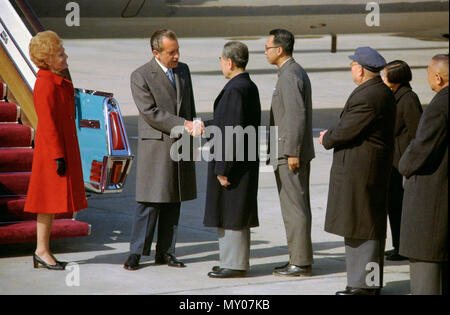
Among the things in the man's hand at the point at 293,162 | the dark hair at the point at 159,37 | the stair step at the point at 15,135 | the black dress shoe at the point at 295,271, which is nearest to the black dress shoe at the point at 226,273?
the black dress shoe at the point at 295,271

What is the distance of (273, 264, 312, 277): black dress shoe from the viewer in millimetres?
7699

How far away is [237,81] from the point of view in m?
7.55

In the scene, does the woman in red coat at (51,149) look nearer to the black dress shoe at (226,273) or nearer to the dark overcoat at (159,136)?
the dark overcoat at (159,136)

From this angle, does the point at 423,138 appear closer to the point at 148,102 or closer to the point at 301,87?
the point at 301,87

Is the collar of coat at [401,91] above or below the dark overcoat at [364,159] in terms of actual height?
above

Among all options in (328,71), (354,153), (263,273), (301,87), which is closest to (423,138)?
(354,153)

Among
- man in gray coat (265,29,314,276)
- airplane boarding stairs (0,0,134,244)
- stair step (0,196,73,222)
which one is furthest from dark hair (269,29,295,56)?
stair step (0,196,73,222)

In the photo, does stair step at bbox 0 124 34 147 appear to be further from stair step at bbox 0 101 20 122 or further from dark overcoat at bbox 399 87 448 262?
dark overcoat at bbox 399 87 448 262

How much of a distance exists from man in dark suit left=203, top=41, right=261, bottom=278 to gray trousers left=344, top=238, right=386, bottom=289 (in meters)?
0.98

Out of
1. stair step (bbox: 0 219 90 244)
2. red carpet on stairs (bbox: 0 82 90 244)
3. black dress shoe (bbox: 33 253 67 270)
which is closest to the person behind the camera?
black dress shoe (bbox: 33 253 67 270)

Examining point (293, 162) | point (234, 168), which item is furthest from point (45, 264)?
point (293, 162)

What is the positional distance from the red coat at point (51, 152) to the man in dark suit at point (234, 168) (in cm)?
119

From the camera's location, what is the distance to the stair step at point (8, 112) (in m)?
9.54

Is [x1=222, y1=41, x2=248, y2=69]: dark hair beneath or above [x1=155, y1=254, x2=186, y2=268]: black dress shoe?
above
